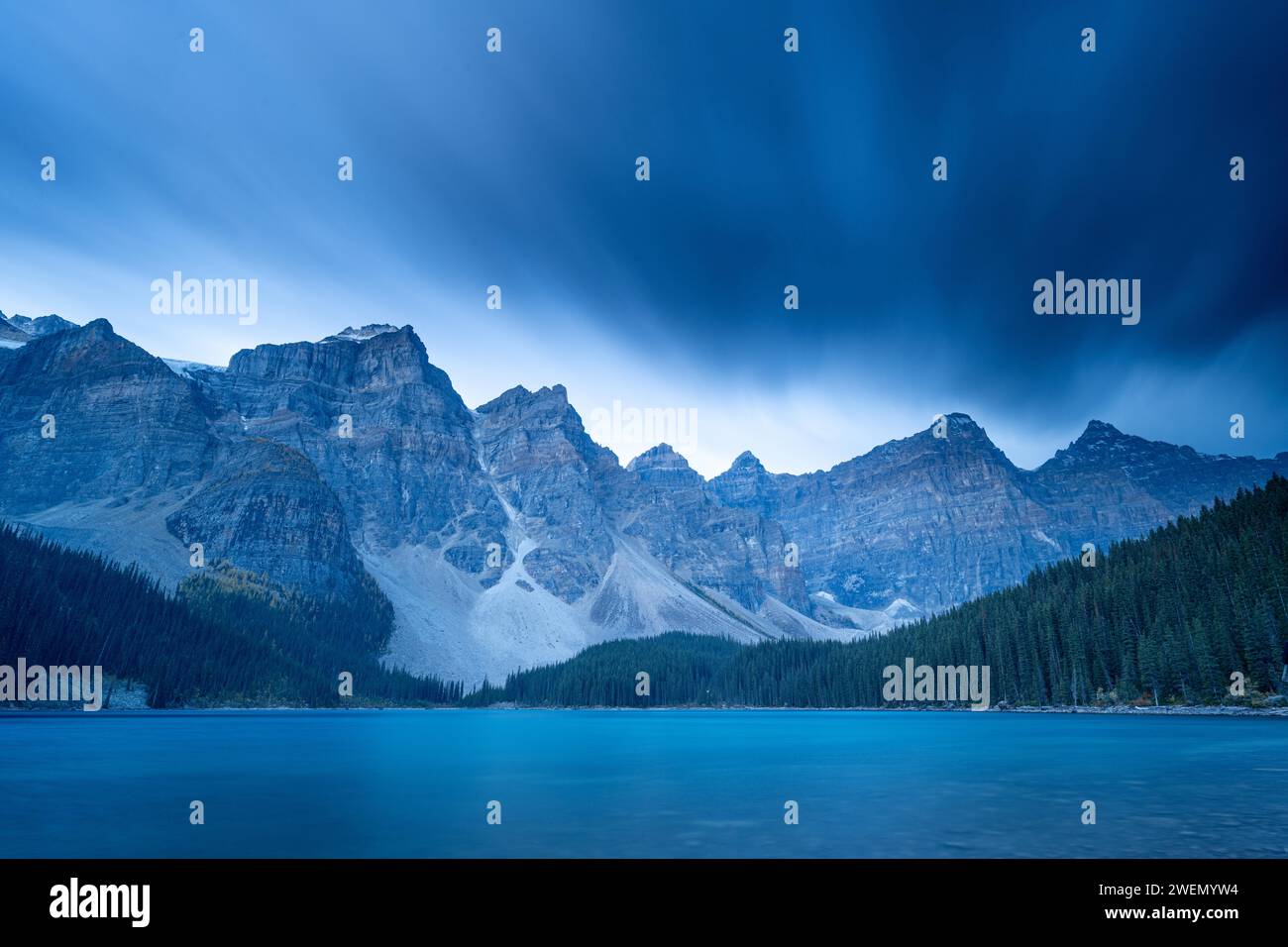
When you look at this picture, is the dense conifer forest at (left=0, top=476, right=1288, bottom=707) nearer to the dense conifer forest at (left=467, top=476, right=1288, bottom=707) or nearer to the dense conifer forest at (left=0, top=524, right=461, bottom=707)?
the dense conifer forest at (left=467, top=476, right=1288, bottom=707)

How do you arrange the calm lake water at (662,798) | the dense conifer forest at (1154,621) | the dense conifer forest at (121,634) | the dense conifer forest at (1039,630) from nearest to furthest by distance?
the calm lake water at (662,798)
the dense conifer forest at (1154,621)
the dense conifer forest at (1039,630)
the dense conifer forest at (121,634)

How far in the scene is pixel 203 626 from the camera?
188125 millimetres

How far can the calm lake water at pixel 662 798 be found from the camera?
2434cm

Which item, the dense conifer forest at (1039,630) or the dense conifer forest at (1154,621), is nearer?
the dense conifer forest at (1154,621)

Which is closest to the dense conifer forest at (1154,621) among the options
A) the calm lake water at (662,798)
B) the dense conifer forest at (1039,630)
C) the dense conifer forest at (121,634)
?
the dense conifer forest at (1039,630)

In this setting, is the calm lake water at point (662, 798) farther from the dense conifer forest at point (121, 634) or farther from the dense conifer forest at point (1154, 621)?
the dense conifer forest at point (121, 634)

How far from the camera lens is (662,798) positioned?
36500mm

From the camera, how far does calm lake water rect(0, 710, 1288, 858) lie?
24.3 m

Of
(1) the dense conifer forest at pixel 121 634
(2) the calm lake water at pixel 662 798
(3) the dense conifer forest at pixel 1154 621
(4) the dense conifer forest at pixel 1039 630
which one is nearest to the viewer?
(2) the calm lake water at pixel 662 798

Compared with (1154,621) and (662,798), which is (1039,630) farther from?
(662,798)

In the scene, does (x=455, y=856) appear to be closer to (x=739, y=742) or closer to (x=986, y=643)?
(x=739, y=742)
